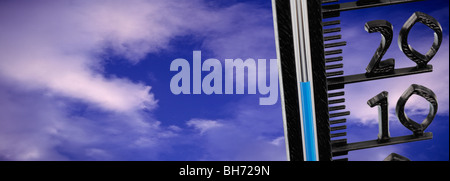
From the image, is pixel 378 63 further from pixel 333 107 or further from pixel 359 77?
pixel 333 107

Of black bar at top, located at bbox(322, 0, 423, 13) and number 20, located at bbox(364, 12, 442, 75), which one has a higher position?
black bar at top, located at bbox(322, 0, 423, 13)

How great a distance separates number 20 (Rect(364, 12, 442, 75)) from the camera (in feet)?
4.27

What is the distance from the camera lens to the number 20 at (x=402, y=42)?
1.30m

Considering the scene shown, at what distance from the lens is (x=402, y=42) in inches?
52.6

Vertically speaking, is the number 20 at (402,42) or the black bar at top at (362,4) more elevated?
the black bar at top at (362,4)

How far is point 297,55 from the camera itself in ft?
3.79
